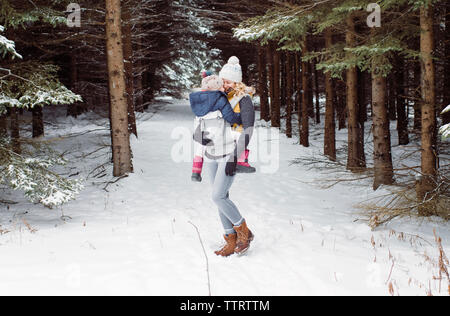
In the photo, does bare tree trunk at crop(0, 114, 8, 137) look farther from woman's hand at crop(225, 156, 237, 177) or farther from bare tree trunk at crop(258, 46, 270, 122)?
bare tree trunk at crop(258, 46, 270, 122)

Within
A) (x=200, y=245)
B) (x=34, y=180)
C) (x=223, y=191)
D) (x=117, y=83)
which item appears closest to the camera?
(x=223, y=191)

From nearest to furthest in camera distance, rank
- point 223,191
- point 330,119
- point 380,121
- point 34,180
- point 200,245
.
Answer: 1. point 223,191
2. point 200,245
3. point 34,180
4. point 380,121
5. point 330,119

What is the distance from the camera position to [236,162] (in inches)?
159

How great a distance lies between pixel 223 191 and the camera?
4.18m

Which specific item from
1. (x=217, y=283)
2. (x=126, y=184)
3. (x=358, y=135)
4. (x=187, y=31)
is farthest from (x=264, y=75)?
(x=217, y=283)

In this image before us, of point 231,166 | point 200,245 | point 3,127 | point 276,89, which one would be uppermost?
point 276,89

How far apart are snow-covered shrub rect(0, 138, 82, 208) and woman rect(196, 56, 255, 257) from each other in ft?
9.58

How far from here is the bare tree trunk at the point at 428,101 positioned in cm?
552

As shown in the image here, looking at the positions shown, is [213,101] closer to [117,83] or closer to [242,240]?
[242,240]

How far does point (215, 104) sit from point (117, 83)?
17.2 feet

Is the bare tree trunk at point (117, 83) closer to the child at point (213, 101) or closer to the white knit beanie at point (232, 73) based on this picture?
the child at point (213, 101)

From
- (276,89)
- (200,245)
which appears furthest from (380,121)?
(276,89)

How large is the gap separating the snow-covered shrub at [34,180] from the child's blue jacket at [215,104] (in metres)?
3.09

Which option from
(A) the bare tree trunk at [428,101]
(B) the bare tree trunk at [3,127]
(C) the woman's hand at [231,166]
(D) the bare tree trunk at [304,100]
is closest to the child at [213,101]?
(C) the woman's hand at [231,166]
